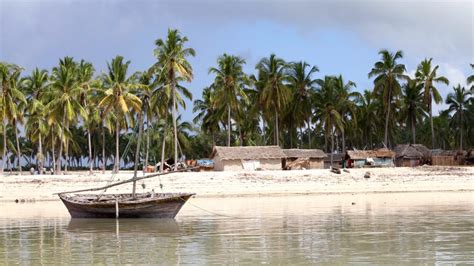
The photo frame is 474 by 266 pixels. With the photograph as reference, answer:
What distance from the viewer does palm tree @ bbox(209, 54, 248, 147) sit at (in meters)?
62.2

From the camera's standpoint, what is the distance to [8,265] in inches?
656

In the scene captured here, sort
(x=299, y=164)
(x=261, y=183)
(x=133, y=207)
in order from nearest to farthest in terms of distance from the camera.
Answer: (x=133, y=207), (x=261, y=183), (x=299, y=164)

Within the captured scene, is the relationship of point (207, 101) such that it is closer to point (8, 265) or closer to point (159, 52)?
point (159, 52)

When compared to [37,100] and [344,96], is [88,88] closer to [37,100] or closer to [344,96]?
[37,100]

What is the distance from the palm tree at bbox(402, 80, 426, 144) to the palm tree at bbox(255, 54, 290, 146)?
15.8 metres

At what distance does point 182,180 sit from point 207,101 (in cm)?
2918

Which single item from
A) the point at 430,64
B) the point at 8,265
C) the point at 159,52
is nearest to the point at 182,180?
the point at 159,52

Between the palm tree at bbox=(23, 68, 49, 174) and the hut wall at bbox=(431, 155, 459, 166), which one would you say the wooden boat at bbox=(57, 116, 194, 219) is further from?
the hut wall at bbox=(431, 155, 459, 166)

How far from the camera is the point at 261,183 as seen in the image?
47.6 metres

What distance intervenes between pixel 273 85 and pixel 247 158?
950cm

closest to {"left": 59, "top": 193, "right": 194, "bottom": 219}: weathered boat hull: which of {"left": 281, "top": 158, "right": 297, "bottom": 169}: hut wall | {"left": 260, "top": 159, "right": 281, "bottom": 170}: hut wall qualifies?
{"left": 260, "top": 159, "right": 281, "bottom": 170}: hut wall

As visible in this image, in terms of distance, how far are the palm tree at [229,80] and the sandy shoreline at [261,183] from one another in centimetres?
1416

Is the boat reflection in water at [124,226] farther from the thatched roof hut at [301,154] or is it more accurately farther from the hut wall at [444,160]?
the hut wall at [444,160]

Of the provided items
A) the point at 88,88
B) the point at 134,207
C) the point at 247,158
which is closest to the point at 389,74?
the point at 247,158
